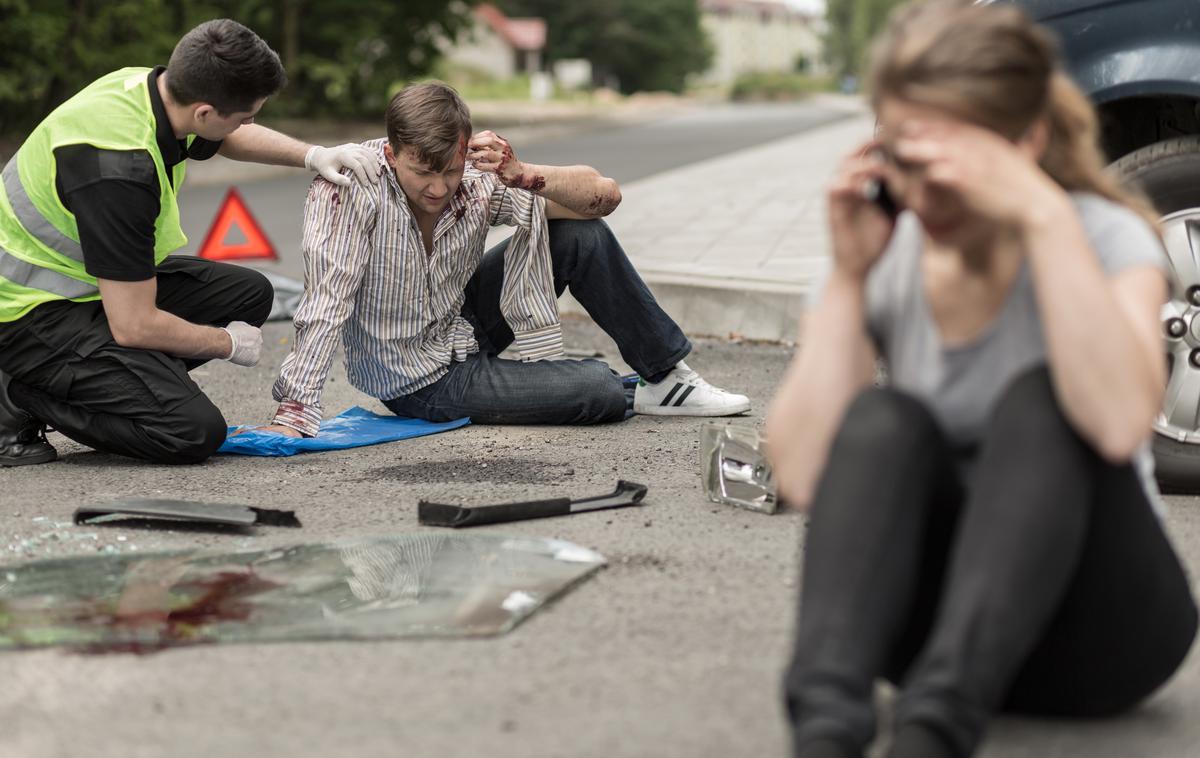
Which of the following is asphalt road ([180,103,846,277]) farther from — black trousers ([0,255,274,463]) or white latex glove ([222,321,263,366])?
black trousers ([0,255,274,463])

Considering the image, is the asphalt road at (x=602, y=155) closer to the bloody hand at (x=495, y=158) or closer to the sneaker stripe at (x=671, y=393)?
the sneaker stripe at (x=671, y=393)

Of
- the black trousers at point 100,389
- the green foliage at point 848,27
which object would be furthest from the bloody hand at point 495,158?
the green foliage at point 848,27

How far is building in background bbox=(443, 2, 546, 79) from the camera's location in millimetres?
66312

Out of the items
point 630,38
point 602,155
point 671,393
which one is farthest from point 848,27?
point 671,393

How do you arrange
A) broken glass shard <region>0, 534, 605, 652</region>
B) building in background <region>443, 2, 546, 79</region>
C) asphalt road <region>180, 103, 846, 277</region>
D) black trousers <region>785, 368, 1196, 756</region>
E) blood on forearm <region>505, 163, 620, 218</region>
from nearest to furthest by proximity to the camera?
black trousers <region>785, 368, 1196, 756</region>
broken glass shard <region>0, 534, 605, 652</region>
blood on forearm <region>505, 163, 620, 218</region>
asphalt road <region>180, 103, 846, 277</region>
building in background <region>443, 2, 546, 79</region>

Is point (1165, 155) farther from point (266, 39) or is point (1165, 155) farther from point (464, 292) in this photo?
point (266, 39)

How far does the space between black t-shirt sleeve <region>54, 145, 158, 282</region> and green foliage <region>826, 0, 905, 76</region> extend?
109374mm

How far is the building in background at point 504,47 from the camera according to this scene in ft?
218

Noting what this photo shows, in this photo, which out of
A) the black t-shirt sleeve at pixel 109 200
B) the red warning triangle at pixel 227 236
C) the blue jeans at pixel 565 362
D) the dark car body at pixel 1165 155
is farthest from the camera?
the red warning triangle at pixel 227 236

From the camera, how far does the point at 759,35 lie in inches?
6452

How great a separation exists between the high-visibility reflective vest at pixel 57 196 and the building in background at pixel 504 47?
180 feet

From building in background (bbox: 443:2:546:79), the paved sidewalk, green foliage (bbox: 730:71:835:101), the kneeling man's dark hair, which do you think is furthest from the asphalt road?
green foliage (bbox: 730:71:835:101)

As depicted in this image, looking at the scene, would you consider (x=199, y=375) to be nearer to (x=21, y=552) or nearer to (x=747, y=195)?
(x=21, y=552)

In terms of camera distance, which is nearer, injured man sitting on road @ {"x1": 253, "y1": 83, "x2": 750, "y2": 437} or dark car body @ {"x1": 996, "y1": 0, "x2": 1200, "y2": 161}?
dark car body @ {"x1": 996, "y1": 0, "x2": 1200, "y2": 161}
